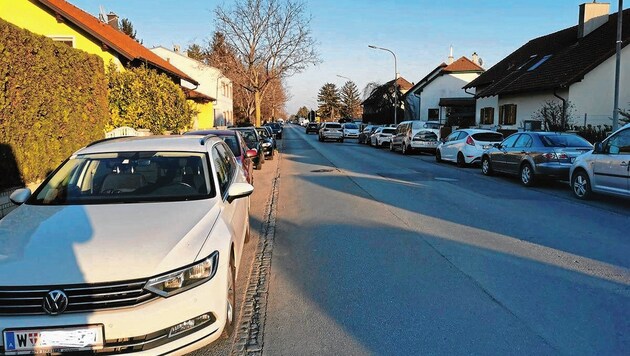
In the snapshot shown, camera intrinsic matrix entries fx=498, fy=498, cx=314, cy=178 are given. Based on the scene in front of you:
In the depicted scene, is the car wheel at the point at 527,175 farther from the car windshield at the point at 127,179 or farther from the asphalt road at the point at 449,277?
the car windshield at the point at 127,179

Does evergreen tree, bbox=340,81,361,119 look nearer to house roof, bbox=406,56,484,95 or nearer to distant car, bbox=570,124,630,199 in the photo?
house roof, bbox=406,56,484,95

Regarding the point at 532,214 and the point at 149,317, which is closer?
the point at 149,317

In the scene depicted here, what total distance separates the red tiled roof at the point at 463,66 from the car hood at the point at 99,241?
4875 centimetres

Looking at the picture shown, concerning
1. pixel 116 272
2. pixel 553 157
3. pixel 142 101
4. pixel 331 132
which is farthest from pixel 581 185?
pixel 331 132

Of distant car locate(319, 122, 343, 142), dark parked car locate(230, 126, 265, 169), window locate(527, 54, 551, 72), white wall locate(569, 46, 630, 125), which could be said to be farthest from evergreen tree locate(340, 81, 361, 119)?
dark parked car locate(230, 126, 265, 169)

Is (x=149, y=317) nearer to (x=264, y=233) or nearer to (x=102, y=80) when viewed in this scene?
(x=264, y=233)

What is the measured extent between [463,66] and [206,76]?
27271mm

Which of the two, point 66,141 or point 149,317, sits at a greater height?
point 66,141

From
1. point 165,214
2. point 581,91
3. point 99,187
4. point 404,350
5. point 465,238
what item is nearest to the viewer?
point 404,350

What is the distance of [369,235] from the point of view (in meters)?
7.65

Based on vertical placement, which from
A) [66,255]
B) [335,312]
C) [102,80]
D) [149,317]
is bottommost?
[335,312]

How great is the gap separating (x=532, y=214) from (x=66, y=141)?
985 centimetres

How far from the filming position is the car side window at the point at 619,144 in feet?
32.4

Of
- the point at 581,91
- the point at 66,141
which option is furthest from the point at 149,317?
the point at 581,91
